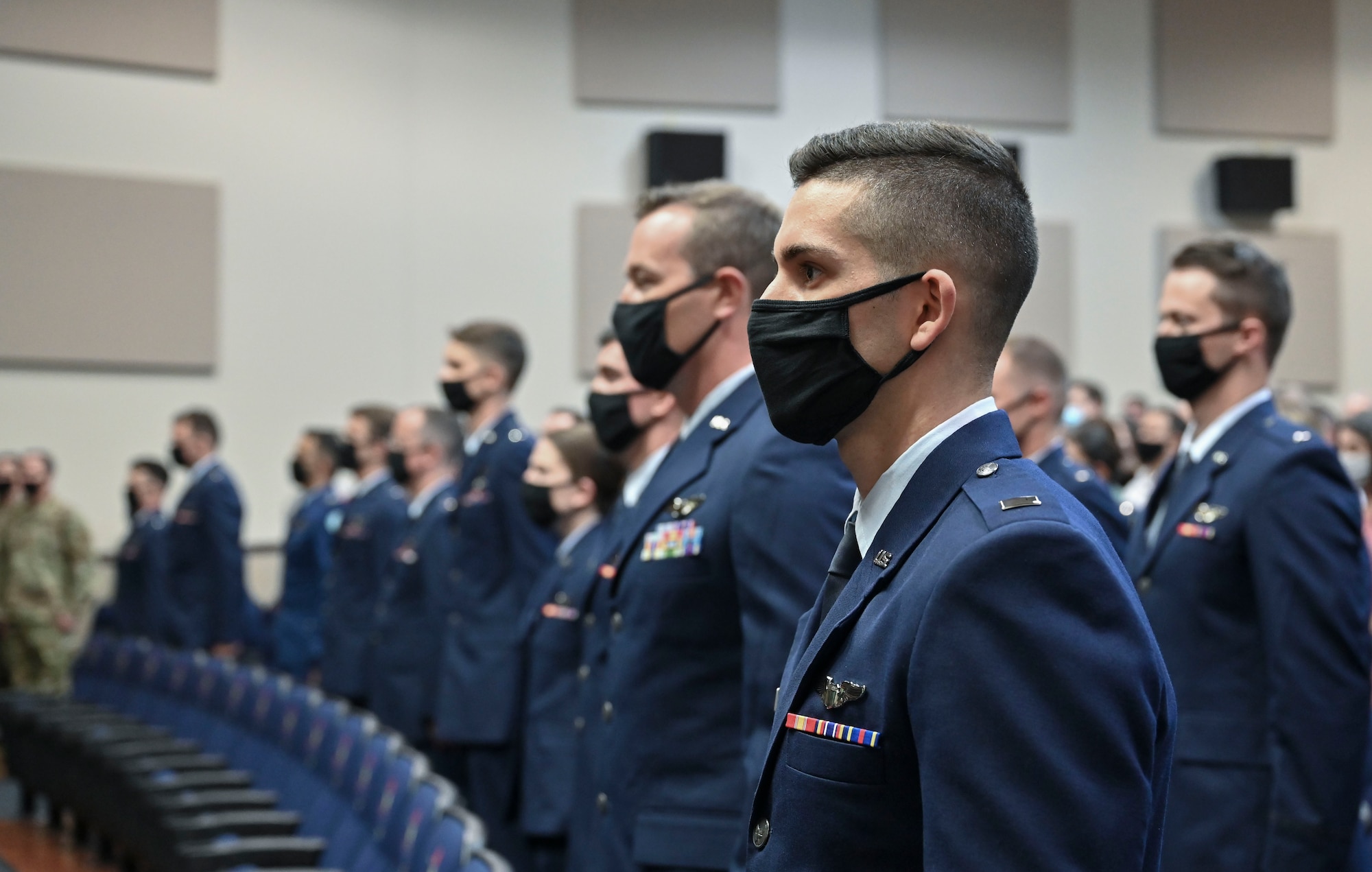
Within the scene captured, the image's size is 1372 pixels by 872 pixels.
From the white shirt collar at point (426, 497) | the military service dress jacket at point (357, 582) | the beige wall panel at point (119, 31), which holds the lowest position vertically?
the military service dress jacket at point (357, 582)

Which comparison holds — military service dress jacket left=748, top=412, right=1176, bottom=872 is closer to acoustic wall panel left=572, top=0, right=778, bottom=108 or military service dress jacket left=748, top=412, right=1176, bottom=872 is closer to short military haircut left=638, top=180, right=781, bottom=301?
short military haircut left=638, top=180, right=781, bottom=301

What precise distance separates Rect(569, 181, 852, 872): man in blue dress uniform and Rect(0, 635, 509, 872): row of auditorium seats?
1.33 feet

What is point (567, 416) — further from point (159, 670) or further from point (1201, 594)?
point (1201, 594)

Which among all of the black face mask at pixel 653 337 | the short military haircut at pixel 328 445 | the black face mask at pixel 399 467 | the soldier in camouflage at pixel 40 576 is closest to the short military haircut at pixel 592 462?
the black face mask at pixel 653 337

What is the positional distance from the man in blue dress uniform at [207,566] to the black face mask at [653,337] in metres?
5.84

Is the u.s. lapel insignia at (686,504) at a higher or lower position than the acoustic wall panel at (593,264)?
lower

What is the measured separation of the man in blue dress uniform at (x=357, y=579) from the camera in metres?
6.21

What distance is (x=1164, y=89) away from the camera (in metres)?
10.3

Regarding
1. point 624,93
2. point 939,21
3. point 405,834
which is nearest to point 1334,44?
point 939,21

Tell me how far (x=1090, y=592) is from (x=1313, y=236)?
10407 millimetres

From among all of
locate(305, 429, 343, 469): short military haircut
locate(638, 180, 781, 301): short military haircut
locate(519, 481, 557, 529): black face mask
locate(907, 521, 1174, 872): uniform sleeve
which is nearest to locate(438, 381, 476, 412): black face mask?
locate(519, 481, 557, 529): black face mask

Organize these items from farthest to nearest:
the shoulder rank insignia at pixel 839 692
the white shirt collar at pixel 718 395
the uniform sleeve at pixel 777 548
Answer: the white shirt collar at pixel 718 395 < the uniform sleeve at pixel 777 548 < the shoulder rank insignia at pixel 839 692

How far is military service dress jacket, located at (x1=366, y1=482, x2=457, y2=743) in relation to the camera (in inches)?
207

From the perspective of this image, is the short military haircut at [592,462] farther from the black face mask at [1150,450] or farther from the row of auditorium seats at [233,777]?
the black face mask at [1150,450]
